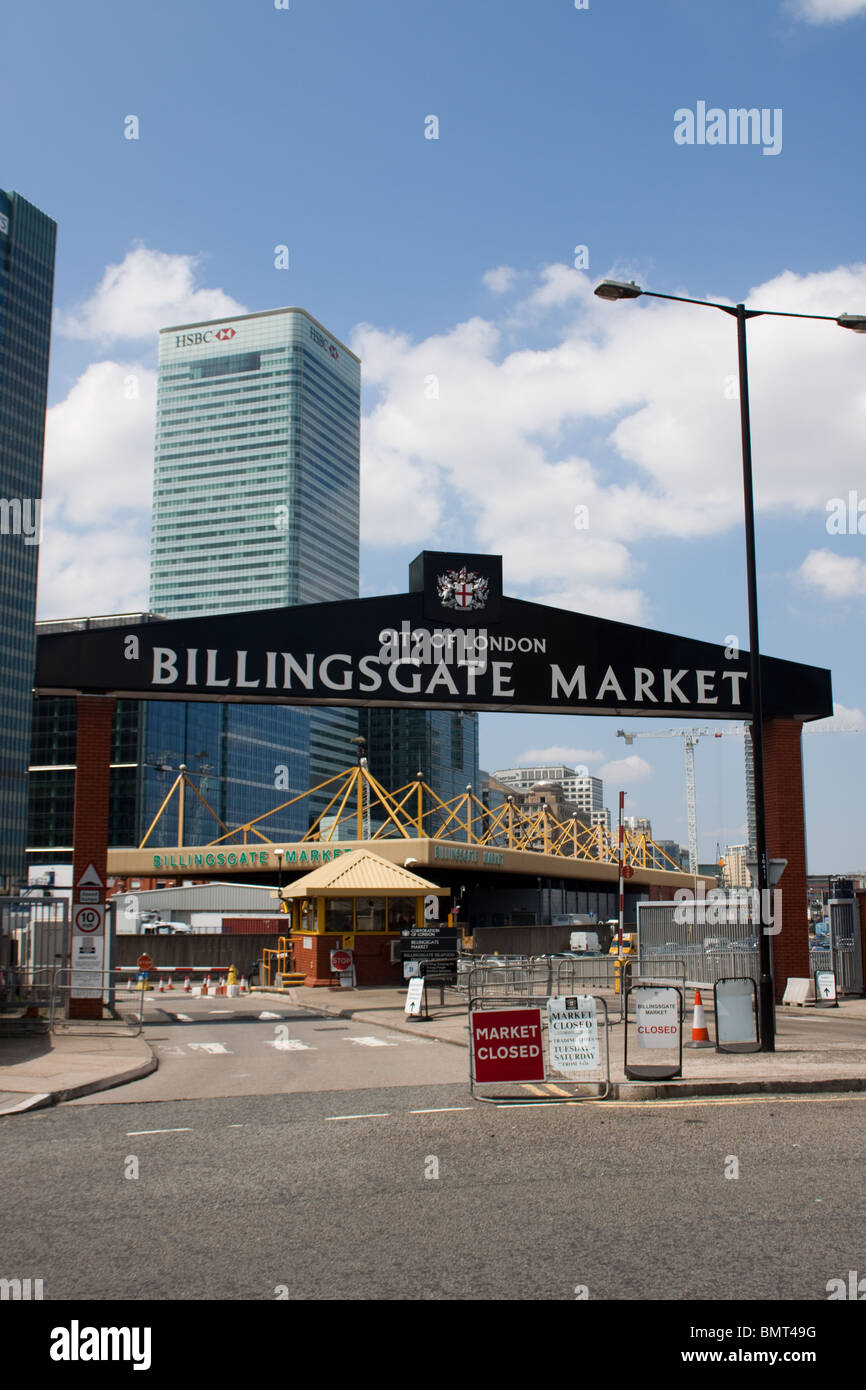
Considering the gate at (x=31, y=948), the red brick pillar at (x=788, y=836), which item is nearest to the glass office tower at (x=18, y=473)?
the gate at (x=31, y=948)

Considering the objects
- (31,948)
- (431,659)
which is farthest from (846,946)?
(31,948)

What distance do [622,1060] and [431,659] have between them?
11234 millimetres

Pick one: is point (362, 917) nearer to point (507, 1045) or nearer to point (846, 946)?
point (846, 946)

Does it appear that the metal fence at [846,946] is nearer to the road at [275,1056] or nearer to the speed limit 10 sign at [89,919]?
the road at [275,1056]

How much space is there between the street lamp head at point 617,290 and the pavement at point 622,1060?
11.3 metres

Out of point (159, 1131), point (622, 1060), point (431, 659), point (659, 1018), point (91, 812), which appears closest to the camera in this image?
point (159, 1131)

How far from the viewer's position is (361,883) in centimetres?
3522

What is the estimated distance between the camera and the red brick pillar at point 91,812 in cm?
2298

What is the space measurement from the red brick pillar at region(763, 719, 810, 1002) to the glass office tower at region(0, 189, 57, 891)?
14552 centimetres

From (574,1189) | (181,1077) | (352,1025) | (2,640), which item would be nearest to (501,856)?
(352,1025)

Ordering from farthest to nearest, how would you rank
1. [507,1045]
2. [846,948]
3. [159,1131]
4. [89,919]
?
[846,948]
[89,919]
[507,1045]
[159,1131]

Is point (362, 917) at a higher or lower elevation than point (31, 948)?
higher

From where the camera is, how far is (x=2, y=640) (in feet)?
526

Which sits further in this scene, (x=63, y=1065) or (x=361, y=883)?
(x=361, y=883)
